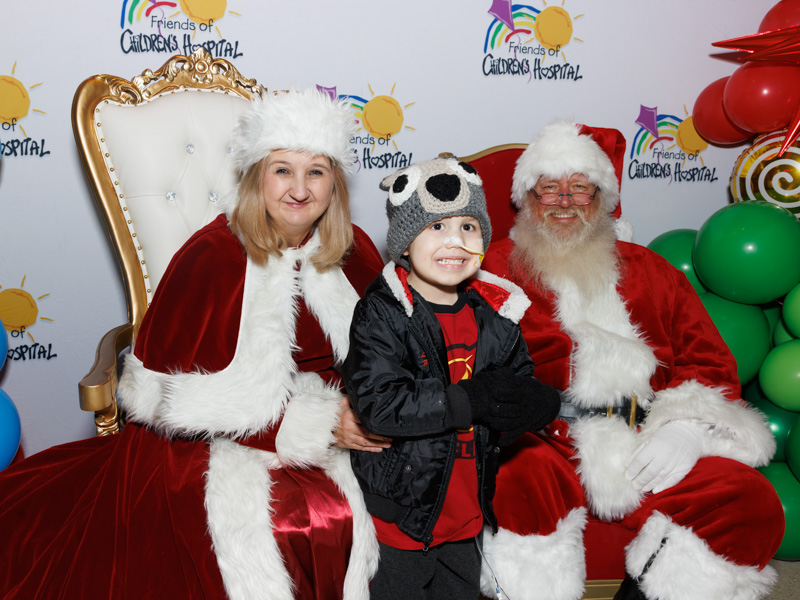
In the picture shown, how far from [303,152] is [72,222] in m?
1.45

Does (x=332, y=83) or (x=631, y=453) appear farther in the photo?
(x=332, y=83)

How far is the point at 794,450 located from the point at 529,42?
214 centimetres

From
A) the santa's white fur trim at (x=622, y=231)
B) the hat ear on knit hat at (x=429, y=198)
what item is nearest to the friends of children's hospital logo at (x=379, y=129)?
the santa's white fur trim at (x=622, y=231)

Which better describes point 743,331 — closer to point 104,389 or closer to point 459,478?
point 459,478

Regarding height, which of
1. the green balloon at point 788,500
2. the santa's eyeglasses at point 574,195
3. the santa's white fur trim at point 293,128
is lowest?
the green balloon at point 788,500

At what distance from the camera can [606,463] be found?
210 centimetres

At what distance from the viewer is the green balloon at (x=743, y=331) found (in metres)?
2.79

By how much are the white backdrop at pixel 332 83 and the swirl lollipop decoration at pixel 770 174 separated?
19.1 inches

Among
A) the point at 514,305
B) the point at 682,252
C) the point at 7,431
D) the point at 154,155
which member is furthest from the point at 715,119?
the point at 7,431

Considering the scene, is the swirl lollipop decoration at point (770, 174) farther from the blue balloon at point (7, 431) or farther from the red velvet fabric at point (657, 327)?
the blue balloon at point (7, 431)

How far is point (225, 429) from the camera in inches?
74.7

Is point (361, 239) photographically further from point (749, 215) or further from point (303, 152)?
point (749, 215)

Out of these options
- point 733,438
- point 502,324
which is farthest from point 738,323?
point 502,324

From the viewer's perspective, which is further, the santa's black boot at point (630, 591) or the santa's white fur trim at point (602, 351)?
the santa's white fur trim at point (602, 351)
